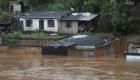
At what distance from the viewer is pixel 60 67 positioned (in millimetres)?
42250

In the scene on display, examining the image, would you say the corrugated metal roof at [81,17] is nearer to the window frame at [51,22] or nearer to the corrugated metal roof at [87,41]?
the window frame at [51,22]

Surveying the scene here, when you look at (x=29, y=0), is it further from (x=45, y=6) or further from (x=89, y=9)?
(x=89, y=9)

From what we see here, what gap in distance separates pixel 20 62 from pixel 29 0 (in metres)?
16.3

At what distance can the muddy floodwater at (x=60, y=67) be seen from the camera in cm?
3766

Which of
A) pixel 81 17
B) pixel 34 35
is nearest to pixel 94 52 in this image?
pixel 34 35

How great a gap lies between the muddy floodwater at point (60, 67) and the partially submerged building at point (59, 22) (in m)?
7.72

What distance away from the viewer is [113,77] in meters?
37.1

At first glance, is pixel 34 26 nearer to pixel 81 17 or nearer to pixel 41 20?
pixel 41 20

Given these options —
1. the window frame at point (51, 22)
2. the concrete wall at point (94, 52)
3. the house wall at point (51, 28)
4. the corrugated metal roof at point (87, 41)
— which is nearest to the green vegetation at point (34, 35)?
the house wall at point (51, 28)

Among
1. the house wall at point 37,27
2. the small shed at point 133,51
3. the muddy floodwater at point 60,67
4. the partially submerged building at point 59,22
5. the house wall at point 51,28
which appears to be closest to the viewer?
the muddy floodwater at point 60,67

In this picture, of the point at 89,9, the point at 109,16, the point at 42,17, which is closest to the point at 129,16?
the point at 109,16

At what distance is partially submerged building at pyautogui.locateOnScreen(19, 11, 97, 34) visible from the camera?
5550 cm

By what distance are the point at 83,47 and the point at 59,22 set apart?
10.2 meters

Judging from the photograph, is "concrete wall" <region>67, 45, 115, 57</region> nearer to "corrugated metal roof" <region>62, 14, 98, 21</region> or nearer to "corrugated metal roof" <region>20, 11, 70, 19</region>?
"corrugated metal roof" <region>62, 14, 98, 21</region>
